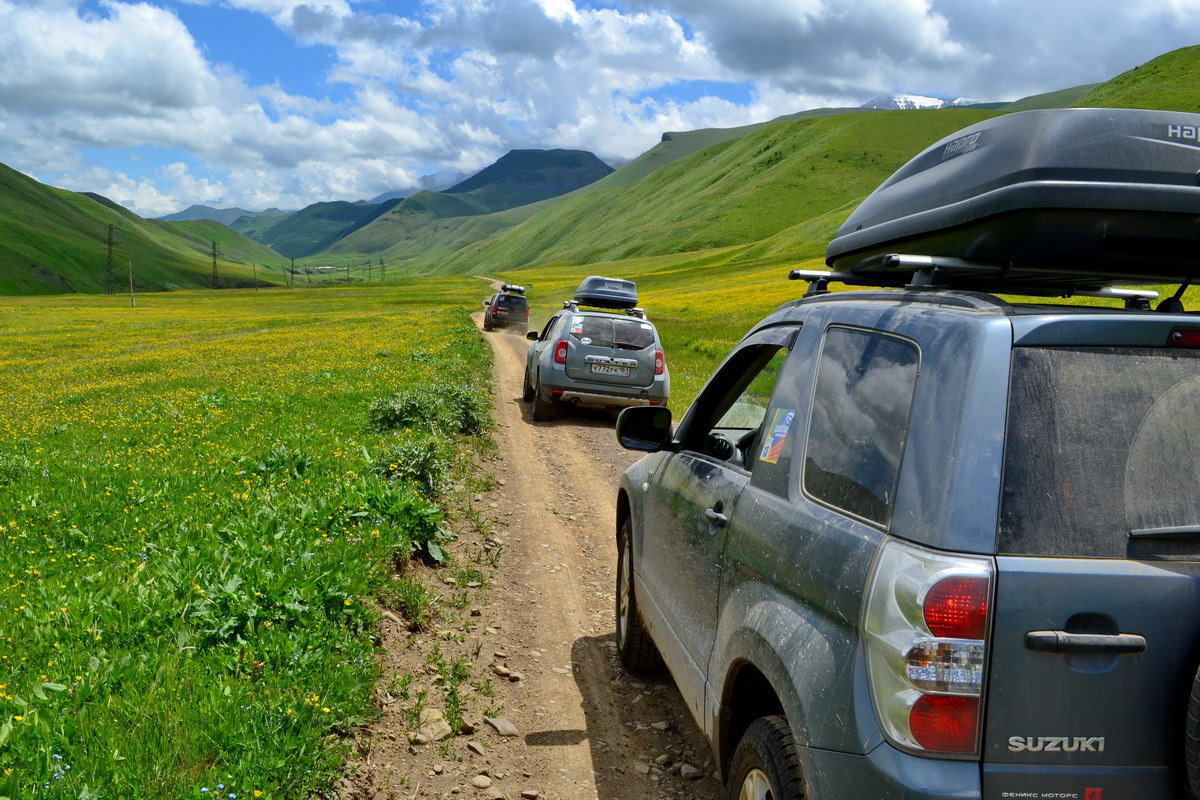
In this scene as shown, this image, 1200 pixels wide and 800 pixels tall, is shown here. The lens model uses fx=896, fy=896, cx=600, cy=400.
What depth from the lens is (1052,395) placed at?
93.9 inches

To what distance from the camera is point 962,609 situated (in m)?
2.24

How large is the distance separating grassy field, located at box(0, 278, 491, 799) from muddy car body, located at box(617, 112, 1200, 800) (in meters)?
2.30

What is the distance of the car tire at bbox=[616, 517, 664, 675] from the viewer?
5660 millimetres

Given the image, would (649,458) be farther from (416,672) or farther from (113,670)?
(113,670)

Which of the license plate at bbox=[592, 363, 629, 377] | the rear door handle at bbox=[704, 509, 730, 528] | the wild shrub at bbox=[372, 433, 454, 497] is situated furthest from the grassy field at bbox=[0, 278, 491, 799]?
the license plate at bbox=[592, 363, 629, 377]

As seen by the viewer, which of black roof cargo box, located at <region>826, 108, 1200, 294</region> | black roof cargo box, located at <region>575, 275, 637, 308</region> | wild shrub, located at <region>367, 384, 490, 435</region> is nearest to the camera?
A: black roof cargo box, located at <region>826, 108, 1200, 294</region>

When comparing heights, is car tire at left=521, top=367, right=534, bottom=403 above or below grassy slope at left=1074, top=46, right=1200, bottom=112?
below

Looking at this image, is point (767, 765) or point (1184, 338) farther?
point (767, 765)

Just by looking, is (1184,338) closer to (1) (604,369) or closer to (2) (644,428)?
(2) (644,428)

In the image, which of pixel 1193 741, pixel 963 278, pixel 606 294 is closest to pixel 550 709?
pixel 963 278

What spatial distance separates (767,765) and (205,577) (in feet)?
12.7

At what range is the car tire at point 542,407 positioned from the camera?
15.9 m

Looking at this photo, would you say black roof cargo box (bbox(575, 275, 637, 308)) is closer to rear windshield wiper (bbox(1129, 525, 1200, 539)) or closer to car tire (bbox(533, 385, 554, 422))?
car tire (bbox(533, 385, 554, 422))

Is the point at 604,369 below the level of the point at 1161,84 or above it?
below
